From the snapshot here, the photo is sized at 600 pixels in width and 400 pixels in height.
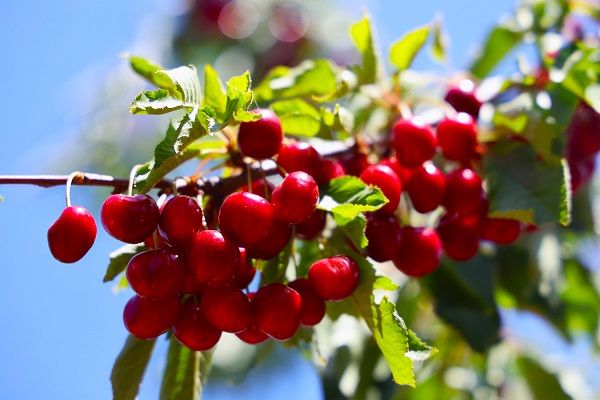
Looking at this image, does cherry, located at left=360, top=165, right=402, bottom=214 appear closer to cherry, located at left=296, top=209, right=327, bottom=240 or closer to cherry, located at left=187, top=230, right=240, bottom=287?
cherry, located at left=296, top=209, right=327, bottom=240

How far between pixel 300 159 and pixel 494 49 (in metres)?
1.10

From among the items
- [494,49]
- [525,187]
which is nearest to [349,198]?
[525,187]

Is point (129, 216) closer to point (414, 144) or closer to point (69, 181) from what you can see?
point (69, 181)

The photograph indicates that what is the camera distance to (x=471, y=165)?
1460mm

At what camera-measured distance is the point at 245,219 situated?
0.97 meters

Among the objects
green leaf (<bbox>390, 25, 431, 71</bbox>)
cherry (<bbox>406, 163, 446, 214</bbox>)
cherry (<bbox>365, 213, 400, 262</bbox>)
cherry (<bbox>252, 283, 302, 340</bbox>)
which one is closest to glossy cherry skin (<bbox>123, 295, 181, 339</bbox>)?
cherry (<bbox>252, 283, 302, 340</bbox>)

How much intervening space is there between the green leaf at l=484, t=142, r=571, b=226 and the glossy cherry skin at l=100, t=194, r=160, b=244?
67 centimetres

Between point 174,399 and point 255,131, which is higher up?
point 255,131

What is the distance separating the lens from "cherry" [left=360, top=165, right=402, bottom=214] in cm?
117

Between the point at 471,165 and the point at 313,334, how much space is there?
0.48 meters

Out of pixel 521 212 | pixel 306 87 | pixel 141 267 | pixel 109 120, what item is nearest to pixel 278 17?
pixel 109 120

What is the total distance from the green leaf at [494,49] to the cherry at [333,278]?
3.85ft

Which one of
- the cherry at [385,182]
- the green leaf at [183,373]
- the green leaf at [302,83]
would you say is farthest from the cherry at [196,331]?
the green leaf at [302,83]

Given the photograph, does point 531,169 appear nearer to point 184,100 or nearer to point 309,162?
point 309,162
